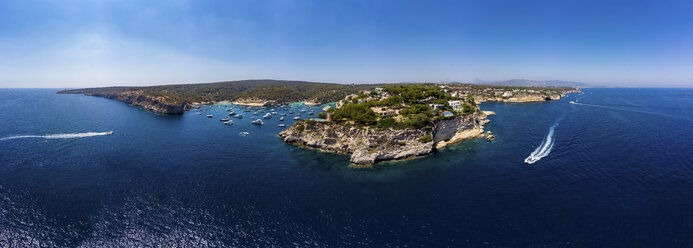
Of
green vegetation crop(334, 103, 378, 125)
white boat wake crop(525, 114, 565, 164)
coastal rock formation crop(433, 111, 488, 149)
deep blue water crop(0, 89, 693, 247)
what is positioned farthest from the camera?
coastal rock formation crop(433, 111, 488, 149)

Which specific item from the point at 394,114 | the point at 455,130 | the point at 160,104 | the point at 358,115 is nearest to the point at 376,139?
the point at 358,115

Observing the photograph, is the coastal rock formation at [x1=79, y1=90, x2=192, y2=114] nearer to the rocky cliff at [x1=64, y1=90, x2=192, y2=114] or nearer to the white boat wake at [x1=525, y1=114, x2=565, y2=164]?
the rocky cliff at [x1=64, y1=90, x2=192, y2=114]

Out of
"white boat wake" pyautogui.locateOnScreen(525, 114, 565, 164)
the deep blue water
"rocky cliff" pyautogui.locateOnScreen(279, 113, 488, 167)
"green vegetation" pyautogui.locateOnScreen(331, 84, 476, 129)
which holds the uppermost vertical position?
"green vegetation" pyautogui.locateOnScreen(331, 84, 476, 129)

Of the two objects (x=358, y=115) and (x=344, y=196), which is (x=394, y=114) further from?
(x=344, y=196)

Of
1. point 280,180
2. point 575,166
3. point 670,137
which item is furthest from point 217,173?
point 670,137

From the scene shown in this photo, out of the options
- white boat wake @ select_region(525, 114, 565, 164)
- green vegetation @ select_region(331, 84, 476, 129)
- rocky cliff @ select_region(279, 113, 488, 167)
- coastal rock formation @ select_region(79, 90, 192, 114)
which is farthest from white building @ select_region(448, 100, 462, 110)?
coastal rock formation @ select_region(79, 90, 192, 114)

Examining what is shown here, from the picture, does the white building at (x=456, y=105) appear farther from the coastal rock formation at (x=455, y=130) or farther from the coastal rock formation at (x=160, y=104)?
the coastal rock formation at (x=160, y=104)

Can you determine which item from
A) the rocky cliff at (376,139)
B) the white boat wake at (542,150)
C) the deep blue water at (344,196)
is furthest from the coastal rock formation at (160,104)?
the white boat wake at (542,150)
